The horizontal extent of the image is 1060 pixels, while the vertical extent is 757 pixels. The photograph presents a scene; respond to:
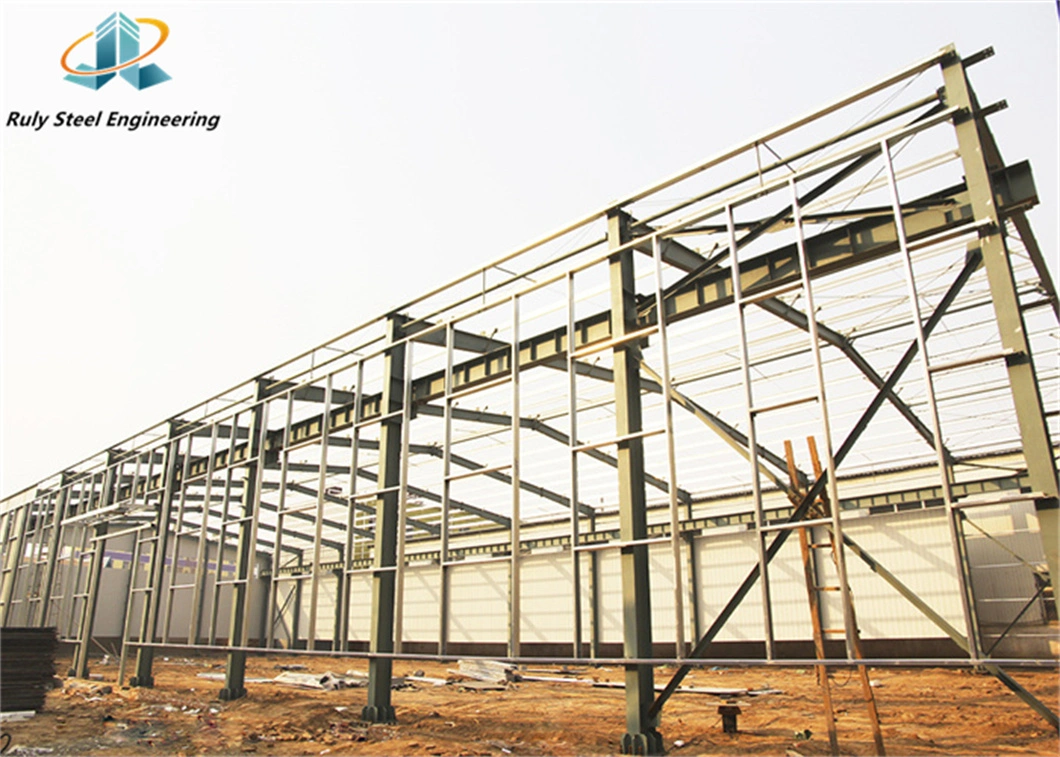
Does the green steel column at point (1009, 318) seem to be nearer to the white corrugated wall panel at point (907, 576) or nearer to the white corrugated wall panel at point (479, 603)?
the white corrugated wall panel at point (907, 576)

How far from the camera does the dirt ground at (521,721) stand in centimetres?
1179

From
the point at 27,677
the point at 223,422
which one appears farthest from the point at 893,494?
the point at 27,677

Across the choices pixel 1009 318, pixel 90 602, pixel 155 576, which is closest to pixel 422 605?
pixel 90 602

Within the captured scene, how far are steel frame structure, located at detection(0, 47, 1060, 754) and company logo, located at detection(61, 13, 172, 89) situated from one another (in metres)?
7.15

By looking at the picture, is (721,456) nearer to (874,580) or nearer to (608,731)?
(874,580)

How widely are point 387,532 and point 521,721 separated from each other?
4.47m

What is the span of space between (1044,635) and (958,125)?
63.9 ft

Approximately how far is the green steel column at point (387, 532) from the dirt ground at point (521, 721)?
0.62m

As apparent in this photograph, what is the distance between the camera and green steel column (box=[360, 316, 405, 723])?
14000 mm

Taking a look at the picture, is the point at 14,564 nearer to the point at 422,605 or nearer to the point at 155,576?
the point at 155,576

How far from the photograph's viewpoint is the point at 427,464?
25031mm

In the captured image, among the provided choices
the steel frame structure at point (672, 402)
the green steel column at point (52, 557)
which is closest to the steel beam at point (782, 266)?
the steel frame structure at point (672, 402)

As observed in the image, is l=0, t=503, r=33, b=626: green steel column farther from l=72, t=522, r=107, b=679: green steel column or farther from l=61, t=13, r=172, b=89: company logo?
l=61, t=13, r=172, b=89: company logo

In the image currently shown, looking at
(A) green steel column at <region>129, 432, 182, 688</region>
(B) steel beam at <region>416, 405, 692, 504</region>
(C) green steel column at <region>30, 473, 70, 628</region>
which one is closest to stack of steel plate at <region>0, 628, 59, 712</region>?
(A) green steel column at <region>129, 432, 182, 688</region>
